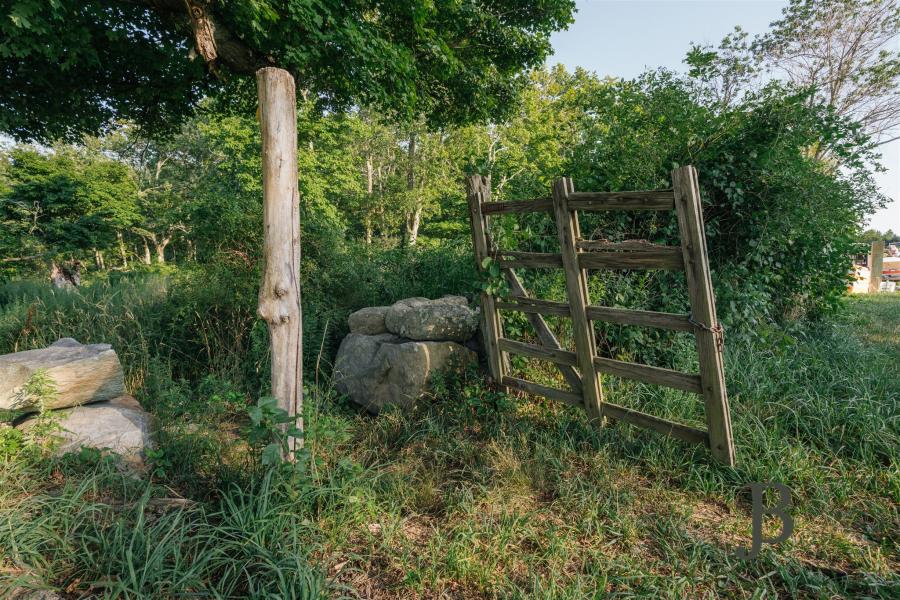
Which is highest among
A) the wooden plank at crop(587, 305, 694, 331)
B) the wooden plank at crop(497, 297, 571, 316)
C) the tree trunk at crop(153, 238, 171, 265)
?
the tree trunk at crop(153, 238, 171, 265)

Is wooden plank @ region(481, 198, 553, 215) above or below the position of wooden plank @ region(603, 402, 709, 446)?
above

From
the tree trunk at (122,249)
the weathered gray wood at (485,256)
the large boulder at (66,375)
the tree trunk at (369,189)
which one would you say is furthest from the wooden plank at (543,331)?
the tree trunk at (122,249)

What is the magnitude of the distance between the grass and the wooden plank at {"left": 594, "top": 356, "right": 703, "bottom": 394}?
0.55 metres

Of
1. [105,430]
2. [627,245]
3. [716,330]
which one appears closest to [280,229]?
[105,430]

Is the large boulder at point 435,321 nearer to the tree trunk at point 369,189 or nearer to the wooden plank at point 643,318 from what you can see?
the wooden plank at point 643,318

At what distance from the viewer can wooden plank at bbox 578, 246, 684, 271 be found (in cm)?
287

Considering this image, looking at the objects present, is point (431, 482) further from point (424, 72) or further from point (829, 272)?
point (424, 72)

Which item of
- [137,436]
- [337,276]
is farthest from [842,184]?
Result: [137,436]

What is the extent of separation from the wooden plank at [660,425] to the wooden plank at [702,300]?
0.39ft

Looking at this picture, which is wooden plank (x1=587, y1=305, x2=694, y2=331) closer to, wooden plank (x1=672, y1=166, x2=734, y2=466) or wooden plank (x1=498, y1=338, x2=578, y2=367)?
wooden plank (x1=672, y1=166, x2=734, y2=466)

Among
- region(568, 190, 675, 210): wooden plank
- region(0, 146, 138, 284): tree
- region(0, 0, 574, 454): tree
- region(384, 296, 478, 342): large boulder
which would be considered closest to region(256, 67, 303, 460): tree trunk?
region(0, 0, 574, 454): tree

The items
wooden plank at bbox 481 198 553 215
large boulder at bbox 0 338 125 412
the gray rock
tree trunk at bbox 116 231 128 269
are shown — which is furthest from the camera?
tree trunk at bbox 116 231 128 269

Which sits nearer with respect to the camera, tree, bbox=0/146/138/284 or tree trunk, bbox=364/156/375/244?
tree, bbox=0/146/138/284

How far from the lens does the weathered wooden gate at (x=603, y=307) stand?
273 cm
